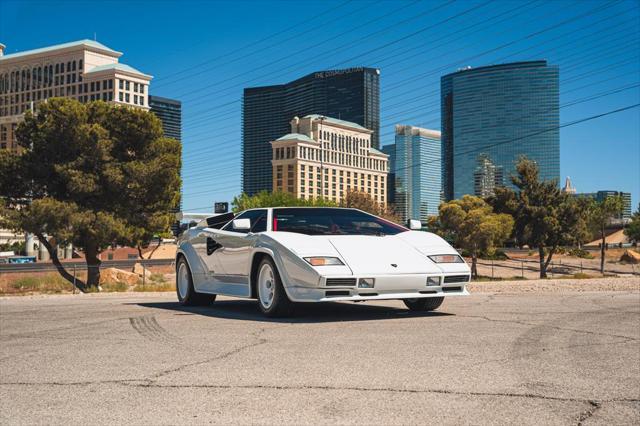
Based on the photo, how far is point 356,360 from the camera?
18.1ft

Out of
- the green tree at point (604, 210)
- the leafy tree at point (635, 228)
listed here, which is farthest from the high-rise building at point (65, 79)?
the green tree at point (604, 210)

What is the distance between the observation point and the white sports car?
26.3 feet

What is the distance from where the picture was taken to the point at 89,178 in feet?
101

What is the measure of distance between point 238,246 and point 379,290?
7.60 ft

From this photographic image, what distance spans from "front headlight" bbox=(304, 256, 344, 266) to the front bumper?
Result: 0.21m

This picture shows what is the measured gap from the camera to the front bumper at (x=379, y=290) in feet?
26.1

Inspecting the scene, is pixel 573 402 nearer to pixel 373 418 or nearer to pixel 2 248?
pixel 373 418

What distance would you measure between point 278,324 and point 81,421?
4.21m

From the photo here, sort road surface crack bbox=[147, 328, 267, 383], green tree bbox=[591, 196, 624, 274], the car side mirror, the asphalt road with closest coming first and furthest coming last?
the asphalt road → road surface crack bbox=[147, 328, 267, 383] → the car side mirror → green tree bbox=[591, 196, 624, 274]

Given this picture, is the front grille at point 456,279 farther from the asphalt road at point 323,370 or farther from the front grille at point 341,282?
the front grille at point 341,282

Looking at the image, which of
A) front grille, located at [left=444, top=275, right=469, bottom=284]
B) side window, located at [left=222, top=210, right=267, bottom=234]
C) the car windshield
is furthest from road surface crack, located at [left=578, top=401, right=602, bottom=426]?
side window, located at [left=222, top=210, right=267, bottom=234]

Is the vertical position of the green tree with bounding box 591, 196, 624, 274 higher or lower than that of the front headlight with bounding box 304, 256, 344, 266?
higher

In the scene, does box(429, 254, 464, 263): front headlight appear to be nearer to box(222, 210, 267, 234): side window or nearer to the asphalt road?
the asphalt road

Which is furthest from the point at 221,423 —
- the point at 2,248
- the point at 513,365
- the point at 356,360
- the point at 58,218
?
the point at 2,248
